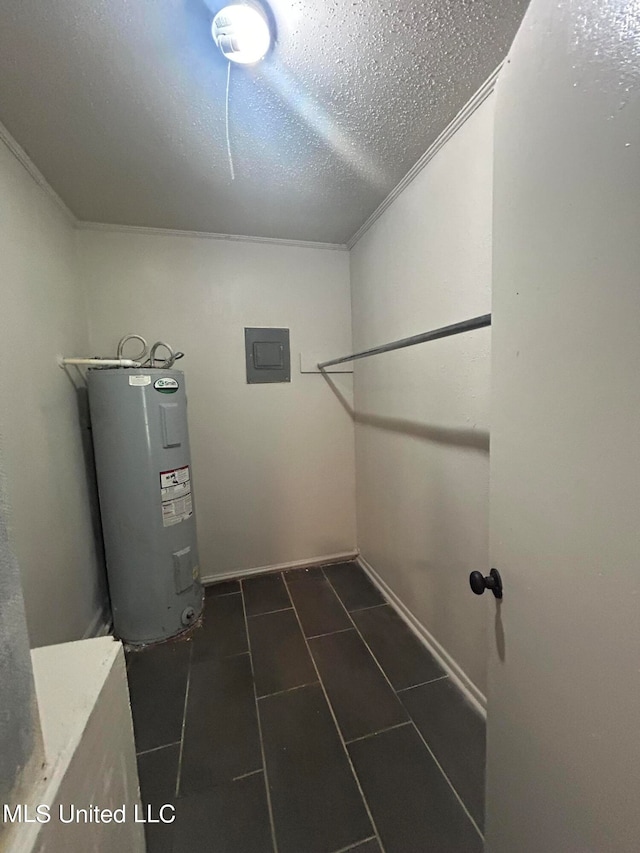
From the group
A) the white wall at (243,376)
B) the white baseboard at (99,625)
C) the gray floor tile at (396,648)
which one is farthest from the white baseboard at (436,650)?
the white baseboard at (99,625)

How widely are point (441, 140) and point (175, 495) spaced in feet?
6.51

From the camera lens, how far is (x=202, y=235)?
2.00 m

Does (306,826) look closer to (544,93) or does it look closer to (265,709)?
(265,709)

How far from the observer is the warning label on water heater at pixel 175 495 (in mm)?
1670

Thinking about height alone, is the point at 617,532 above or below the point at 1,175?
below

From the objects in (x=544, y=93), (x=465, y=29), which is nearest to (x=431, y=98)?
(x=465, y=29)

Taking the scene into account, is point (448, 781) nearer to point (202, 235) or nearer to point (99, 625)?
point (99, 625)

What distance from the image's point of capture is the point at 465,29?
89 cm

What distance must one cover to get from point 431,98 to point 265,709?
2.34 meters

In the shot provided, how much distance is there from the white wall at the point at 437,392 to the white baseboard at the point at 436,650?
0.09 feet

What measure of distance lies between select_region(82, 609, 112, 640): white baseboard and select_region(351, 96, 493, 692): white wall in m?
1.59

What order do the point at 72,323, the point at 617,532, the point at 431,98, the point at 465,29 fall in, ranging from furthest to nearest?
the point at 72,323 → the point at 431,98 → the point at 465,29 → the point at 617,532

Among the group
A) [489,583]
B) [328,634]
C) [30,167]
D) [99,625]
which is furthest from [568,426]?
[99,625]

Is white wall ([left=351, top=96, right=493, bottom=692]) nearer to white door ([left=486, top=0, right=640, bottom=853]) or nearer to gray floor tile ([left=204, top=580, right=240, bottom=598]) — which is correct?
white door ([left=486, top=0, right=640, bottom=853])
